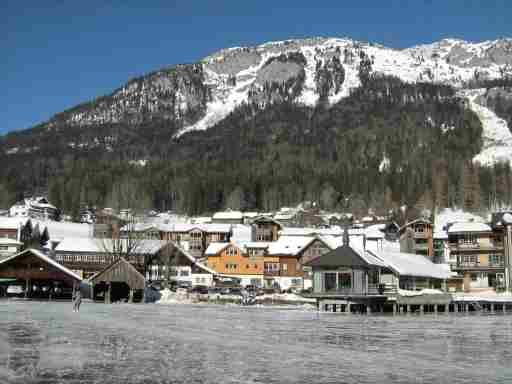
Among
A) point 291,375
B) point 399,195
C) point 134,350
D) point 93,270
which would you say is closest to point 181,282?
point 93,270

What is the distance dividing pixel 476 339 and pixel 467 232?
188ft

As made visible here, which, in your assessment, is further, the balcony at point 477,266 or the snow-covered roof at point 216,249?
the snow-covered roof at point 216,249

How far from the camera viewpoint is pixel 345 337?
33.4 meters

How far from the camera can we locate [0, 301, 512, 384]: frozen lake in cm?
2052

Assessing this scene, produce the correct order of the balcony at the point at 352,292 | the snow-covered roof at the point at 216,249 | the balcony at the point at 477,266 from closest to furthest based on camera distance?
the balcony at the point at 352,292, the balcony at the point at 477,266, the snow-covered roof at the point at 216,249

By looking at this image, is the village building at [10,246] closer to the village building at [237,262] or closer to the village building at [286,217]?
the village building at [237,262]

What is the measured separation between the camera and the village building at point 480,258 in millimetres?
84750

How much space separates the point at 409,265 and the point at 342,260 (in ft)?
48.4

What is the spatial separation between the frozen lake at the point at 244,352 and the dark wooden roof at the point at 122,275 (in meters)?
Answer: 29.0

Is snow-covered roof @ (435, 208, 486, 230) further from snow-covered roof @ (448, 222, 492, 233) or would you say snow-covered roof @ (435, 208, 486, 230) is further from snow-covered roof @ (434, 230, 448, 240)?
snow-covered roof @ (448, 222, 492, 233)

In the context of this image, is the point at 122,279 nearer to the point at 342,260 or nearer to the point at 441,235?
the point at 342,260

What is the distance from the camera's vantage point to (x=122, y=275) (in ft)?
234

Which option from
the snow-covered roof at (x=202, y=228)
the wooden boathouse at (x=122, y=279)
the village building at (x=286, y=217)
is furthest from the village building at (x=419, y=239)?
the village building at (x=286, y=217)

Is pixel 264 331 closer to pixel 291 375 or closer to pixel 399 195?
pixel 291 375
